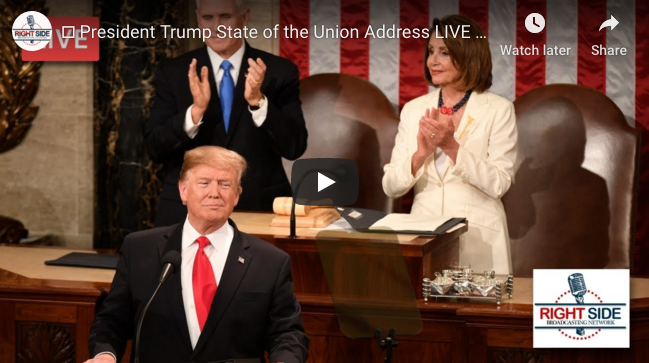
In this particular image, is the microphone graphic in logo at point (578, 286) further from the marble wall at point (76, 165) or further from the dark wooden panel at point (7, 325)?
the marble wall at point (76, 165)

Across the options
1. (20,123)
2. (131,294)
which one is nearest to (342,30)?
(20,123)

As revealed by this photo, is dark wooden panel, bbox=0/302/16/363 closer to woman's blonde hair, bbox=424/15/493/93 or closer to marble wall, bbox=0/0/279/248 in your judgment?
marble wall, bbox=0/0/279/248

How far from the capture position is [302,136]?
173 inches

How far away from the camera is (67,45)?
19.4 ft

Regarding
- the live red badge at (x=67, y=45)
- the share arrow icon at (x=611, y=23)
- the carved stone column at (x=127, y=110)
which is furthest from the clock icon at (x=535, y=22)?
the live red badge at (x=67, y=45)

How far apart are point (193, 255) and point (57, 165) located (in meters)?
3.47

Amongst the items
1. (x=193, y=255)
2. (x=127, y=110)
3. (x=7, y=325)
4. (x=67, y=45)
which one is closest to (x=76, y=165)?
(x=127, y=110)

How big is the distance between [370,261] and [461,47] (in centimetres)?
131

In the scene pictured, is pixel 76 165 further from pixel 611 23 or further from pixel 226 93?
pixel 611 23

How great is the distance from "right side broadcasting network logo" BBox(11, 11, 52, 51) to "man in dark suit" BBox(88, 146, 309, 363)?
129 inches

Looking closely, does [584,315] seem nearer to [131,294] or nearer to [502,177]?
[502,177]

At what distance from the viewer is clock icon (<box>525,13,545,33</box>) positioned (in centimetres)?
550

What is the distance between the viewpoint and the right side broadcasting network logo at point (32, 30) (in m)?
5.79

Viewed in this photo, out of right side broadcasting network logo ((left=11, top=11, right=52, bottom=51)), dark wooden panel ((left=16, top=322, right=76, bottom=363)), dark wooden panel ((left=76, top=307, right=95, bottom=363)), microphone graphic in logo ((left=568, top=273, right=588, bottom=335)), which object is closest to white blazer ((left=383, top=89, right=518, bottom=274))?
microphone graphic in logo ((left=568, top=273, right=588, bottom=335))
